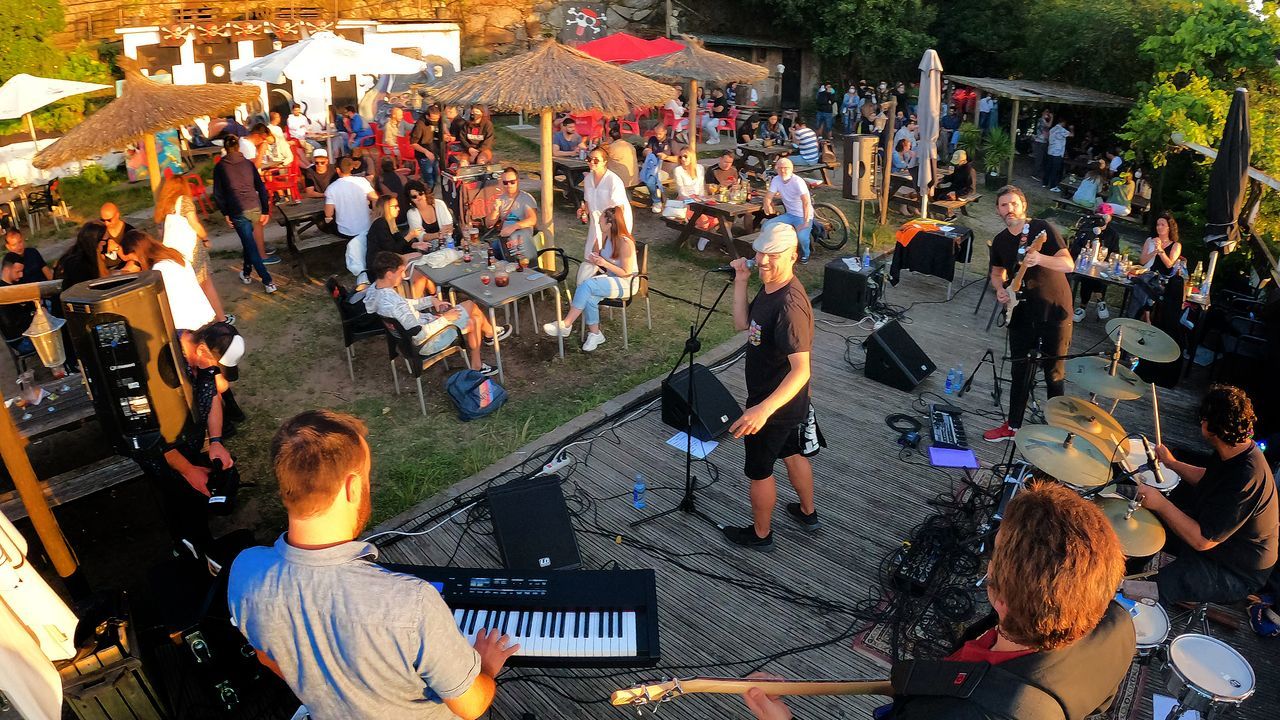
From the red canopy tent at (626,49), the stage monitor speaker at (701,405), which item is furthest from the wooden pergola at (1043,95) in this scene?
the stage monitor speaker at (701,405)

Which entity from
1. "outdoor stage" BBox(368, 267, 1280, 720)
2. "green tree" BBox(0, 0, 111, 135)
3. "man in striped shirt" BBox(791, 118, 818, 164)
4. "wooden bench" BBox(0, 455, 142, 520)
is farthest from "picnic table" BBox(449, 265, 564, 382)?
"green tree" BBox(0, 0, 111, 135)

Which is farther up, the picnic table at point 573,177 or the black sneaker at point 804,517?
the picnic table at point 573,177

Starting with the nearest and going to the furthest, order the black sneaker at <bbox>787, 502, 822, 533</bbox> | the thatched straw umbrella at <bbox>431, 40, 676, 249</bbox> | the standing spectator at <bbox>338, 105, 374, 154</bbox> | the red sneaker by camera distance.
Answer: the black sneaker at <bbox>787, 502, 822, 533</bbox> → the red sneaker → the thatched straw umbrella at <bbox>431, 40, 676, 249</bbox> → the standing spectator at <bbox>338, 105, 374, 154</bbox>

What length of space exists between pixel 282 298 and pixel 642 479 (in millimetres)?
5716

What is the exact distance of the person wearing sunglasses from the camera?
8.21 metres

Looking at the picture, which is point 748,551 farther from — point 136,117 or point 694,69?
point 694,69

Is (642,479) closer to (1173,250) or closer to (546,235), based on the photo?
(546,235)

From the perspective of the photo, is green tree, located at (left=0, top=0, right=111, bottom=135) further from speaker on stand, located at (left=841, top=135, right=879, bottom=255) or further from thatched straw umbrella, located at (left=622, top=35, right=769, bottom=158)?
speaker on stand, located at (left=841, top=135, right=879, bottom=255)

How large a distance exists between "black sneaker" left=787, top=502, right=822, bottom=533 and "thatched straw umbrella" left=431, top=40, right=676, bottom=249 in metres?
4.54

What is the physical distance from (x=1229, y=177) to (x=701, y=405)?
247 inches

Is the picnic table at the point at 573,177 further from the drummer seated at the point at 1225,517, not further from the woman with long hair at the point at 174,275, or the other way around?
the drummer seated at the point at 1225,517

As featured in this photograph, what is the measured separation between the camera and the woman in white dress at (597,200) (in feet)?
24.9

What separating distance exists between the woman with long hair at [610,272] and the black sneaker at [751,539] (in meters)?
3.25

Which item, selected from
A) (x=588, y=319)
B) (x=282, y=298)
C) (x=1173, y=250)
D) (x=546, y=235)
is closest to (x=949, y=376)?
(x=1173, y=250)
